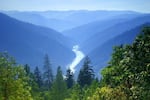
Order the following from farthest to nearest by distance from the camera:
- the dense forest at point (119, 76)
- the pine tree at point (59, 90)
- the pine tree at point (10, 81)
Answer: the pine tree at point (59, 90) < the pine tree at point (10, 81) < the dense forest at point (119, 76)

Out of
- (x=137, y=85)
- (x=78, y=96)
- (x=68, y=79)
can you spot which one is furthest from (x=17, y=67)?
(x=68, y=79)

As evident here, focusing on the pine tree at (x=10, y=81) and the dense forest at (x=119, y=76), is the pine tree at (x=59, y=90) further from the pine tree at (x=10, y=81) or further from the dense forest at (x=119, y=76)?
the pine tree at (x=10, y=81)

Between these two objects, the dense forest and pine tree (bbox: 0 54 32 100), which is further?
pine tree (bbox: 0 54 32 100)

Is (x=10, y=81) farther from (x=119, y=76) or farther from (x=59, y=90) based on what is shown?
(x=59, y=90)

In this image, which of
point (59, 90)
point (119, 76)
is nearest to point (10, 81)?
point (119, 76)

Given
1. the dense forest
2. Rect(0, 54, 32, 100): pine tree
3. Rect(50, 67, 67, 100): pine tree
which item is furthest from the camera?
Rect(50, 67, 67, 100): pine tree

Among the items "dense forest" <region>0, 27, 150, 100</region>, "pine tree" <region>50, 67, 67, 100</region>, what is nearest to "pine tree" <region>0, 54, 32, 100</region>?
"dense forest" <region>0, 27, 150, 100</region>

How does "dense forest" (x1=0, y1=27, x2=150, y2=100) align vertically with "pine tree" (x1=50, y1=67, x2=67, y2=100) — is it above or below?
above

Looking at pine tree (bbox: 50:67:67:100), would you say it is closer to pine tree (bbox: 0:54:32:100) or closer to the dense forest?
the dense forest

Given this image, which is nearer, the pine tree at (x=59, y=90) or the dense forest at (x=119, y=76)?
the dense forest at (x=119, y=76)

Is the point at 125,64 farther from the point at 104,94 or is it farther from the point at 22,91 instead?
the point at 22,91

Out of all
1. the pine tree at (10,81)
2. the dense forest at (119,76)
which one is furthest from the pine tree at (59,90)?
the pine tree at (10,81)
